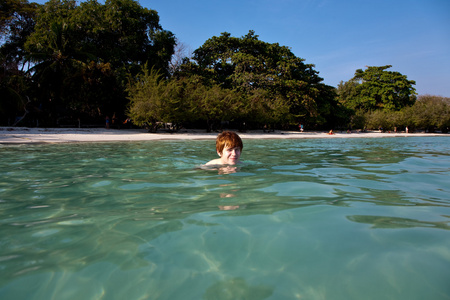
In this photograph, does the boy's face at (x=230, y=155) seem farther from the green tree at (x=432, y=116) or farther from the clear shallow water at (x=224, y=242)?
the green tree at (x=432, y=116)

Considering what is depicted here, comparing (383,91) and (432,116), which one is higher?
(383,91)

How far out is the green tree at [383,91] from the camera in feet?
176

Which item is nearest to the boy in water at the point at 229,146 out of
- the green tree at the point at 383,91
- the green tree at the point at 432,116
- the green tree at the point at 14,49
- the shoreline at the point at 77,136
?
the shoreline at the point at 77,136

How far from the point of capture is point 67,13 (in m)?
29.9

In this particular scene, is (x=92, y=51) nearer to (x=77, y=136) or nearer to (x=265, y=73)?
(x=77, y=136)

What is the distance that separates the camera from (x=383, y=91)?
53.8 metres

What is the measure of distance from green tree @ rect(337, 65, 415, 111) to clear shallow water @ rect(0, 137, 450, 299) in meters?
57.3

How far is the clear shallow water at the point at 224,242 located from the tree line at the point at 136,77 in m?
19.2

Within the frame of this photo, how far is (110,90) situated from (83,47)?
6.03 metres

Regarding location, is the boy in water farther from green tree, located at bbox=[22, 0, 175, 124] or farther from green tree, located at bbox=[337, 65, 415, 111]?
green tree, located at bbox=[337, 65, 415, 111]

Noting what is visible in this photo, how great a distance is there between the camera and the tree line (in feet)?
78.6

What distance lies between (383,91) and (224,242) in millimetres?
61198

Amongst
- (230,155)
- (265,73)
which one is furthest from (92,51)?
(230,155)

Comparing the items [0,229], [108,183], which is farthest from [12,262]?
[108,183]
